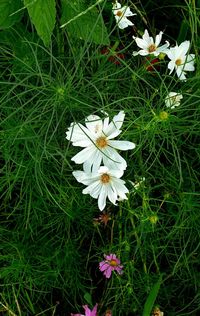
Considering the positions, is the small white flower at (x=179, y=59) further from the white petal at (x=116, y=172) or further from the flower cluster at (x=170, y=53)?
the white petal at (x=116, y=172)

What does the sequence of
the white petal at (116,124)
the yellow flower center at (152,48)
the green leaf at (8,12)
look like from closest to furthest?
1. the white petal at (116,124)
2. the green leaf at (8,12)
3. the yellow flower center at (152,48)

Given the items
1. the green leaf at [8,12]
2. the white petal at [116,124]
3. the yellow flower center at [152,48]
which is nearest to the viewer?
the white petal at [116,124]

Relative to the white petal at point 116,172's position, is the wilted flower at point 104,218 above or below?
below

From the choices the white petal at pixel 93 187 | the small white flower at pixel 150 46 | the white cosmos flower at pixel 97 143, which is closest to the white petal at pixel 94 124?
the white cosmos flower at pixel 97 143

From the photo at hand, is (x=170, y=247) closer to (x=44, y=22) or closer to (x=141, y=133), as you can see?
(x=141, y=133)

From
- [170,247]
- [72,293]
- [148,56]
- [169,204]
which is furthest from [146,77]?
[72,293]

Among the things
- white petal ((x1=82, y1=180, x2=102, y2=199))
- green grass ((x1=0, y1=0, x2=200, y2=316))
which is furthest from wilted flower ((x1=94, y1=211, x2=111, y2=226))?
white petal ((x1=82, y1=180, x2=102, y2=199))
